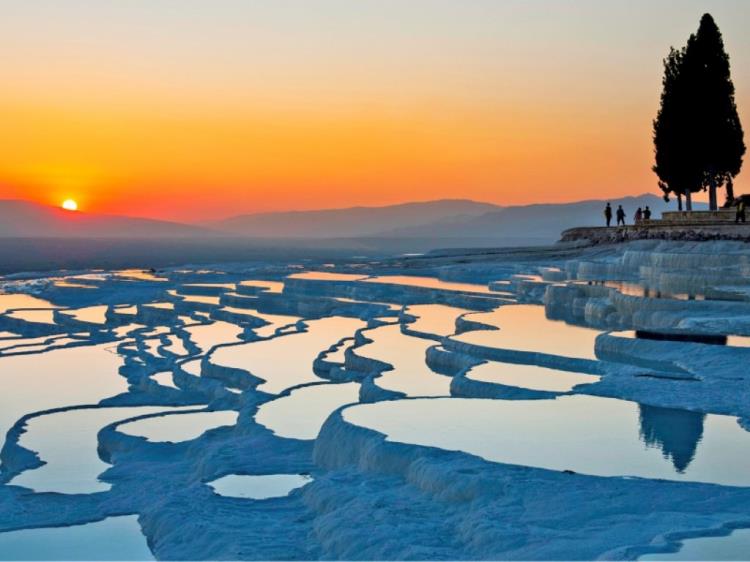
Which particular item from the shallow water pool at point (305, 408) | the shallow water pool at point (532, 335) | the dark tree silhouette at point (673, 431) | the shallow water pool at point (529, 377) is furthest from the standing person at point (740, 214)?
the dark tree silhouette at point (673, 431)

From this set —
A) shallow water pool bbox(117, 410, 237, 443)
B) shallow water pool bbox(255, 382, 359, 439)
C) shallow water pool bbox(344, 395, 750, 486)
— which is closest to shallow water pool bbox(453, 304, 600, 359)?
shallow water pool bbox(255, 382, 359, 439)

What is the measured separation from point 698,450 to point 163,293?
27.1m

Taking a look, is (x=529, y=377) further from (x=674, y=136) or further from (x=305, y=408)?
(x=674, y=136)

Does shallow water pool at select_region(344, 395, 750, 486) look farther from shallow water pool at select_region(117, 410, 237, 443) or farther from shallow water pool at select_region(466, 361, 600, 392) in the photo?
shallow water pool at select_region(117, 410, 237, 443)

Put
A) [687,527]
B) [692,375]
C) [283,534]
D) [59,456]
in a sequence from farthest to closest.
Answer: [692,375] < [59,456] < [283,534] < [687,527]

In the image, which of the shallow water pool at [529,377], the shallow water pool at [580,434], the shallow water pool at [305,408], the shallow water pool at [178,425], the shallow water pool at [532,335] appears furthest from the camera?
the shallow water pool at [532,335]

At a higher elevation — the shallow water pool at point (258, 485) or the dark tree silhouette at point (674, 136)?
the dark tree silhouette at point (674, 136)

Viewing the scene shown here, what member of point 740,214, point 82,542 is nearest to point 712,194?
point 740,214

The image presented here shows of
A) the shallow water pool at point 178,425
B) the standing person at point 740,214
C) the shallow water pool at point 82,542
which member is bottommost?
the shallow water pool at point 82,542

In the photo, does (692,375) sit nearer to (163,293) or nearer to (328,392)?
(328,392)

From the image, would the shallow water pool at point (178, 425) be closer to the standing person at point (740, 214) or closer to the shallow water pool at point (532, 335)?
the shallow water pool at point (532, 335)

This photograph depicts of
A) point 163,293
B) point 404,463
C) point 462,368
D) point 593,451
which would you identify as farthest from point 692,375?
point 163,293

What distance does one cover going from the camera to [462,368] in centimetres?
1526

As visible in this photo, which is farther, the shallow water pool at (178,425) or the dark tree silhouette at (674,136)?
the dark tree silhouette at (674,136)
